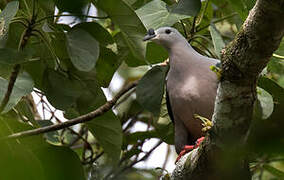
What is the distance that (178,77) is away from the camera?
304 centimetres

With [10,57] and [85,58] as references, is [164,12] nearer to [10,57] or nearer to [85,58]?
[85,58]

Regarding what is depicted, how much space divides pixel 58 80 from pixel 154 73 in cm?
56

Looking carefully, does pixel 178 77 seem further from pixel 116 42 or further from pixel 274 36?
pixel 274 36

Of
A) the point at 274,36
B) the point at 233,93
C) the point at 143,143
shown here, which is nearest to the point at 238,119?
the point at 233,93

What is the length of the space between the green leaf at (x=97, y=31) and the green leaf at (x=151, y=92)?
31 cm

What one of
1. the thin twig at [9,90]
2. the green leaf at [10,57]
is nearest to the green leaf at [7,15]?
the green leaf at [10,57]

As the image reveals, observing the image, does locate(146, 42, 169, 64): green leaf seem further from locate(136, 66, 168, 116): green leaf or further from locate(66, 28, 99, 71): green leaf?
locate(66, 28, 99, 71): green leaf

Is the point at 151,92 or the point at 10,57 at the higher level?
the point at 10,57

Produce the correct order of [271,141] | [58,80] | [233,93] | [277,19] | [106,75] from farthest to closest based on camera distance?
[106,75] → [58,80] → [233,93] → [277,19] → [271,141]

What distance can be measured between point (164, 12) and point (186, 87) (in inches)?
21.1

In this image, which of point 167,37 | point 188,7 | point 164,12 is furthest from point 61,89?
point 167,37

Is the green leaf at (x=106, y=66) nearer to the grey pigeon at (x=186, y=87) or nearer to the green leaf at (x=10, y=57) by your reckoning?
the grey pigeon at (x=186, y=87)

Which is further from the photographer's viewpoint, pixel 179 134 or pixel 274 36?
pixel 179 134

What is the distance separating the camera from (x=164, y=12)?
2.66m
